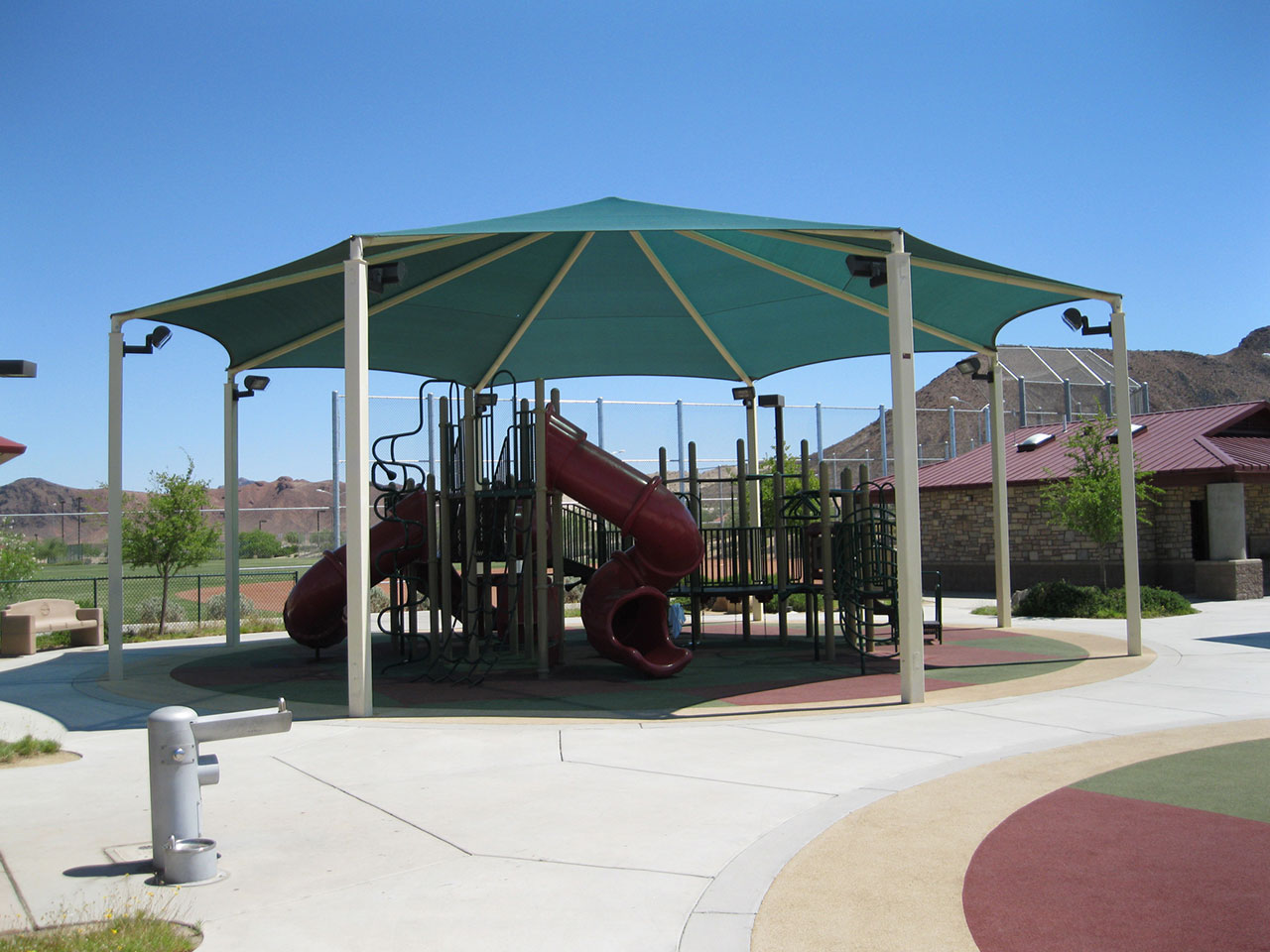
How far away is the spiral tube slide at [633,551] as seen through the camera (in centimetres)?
1192

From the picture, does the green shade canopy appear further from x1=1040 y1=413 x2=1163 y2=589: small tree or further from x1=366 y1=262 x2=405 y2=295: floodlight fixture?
x1=1040 y1=413 x2=1163 y2=589: small tree

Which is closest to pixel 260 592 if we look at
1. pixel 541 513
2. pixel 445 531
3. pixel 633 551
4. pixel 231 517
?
pixel 231 517

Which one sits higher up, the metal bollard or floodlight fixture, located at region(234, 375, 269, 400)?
floodlight fixture, located at region(234, 375, 269, 400)

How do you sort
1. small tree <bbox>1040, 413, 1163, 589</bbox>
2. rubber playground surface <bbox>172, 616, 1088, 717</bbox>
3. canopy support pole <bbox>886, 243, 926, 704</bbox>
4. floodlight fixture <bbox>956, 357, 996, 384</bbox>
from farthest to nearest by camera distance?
small tree <bbox>1040, 413, 1163, 589</bbox> → floodlight fixture <bbox>956, 357, 996, 384</bbox> → rubber playground surface <bbox>172, 616, 1088, 717</bbox> → canopy support pole <bbox>886, 243, 926, 704</bbox>

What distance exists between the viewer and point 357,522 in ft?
31.0

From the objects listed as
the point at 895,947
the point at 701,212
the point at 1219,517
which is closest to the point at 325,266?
the point at 701,212

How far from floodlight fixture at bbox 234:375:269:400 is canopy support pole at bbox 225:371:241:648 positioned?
14 cm

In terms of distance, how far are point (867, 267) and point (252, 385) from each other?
993 cm

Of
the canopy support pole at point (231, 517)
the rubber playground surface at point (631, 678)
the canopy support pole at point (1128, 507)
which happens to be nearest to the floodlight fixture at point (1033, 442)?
the rubber playground surface at point (631, 678)

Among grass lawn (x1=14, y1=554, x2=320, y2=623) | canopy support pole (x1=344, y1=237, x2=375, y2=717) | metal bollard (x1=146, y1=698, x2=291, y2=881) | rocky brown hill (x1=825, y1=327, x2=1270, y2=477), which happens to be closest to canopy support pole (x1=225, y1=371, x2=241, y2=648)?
canopy support pole (x1=344, y1=237, x2=375, y2=717)

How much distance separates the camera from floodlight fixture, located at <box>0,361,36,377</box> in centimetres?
840

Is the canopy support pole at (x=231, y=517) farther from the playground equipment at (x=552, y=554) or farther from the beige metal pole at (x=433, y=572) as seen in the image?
the beige metal pole at (x=433, y=572)

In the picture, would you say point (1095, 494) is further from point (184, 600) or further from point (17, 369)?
point (184, 600)

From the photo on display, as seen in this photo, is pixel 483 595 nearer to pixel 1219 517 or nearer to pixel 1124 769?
pixel 1124 769
